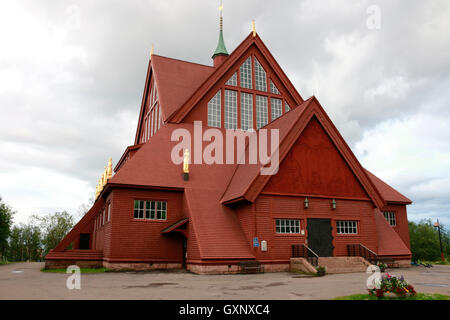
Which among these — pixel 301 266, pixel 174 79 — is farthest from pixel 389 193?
pixel 174 79

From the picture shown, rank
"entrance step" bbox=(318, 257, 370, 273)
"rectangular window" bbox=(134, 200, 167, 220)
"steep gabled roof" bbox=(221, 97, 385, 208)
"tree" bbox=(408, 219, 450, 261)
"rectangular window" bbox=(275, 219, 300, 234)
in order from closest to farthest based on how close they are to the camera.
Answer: "entrance step" bbox=(318, 257, 370, 273), "steep gabled roof" bbox=(221, 97, 385, 208), "rectangular window" bbox=(275, 219, 300, 234), "rectangular window" bbox=(134, 200, 167, 220), "tree" bbox=(408, 219, 450, 261)

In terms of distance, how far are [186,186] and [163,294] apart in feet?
40.7

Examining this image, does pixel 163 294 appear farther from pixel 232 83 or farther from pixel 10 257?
pixel 10 257

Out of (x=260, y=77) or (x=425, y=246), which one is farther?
(x=425, y=246)

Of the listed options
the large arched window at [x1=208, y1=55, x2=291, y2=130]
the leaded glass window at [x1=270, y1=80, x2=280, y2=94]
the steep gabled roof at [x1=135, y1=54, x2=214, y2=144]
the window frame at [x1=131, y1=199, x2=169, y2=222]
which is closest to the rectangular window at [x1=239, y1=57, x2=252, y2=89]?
the large arched window at [x1=208, y1=55, x2=291, y2=130]

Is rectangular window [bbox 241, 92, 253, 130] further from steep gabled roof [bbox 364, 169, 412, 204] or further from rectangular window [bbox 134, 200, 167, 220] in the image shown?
steep gabled roof [bbox 364, 169, 412, 204]

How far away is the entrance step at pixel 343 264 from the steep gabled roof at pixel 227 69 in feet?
48.7

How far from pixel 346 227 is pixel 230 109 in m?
13.2

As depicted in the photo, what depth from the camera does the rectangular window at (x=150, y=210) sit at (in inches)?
906

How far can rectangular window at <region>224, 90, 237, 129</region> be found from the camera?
29.9 m

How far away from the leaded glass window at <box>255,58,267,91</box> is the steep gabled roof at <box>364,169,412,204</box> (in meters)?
11.7

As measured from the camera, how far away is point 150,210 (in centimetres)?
2336

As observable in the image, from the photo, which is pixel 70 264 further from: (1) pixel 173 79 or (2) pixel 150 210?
(1) pixel 173 79

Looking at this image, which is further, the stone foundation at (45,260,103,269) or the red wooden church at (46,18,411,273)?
the stone foundation at (45,260,103,269)
